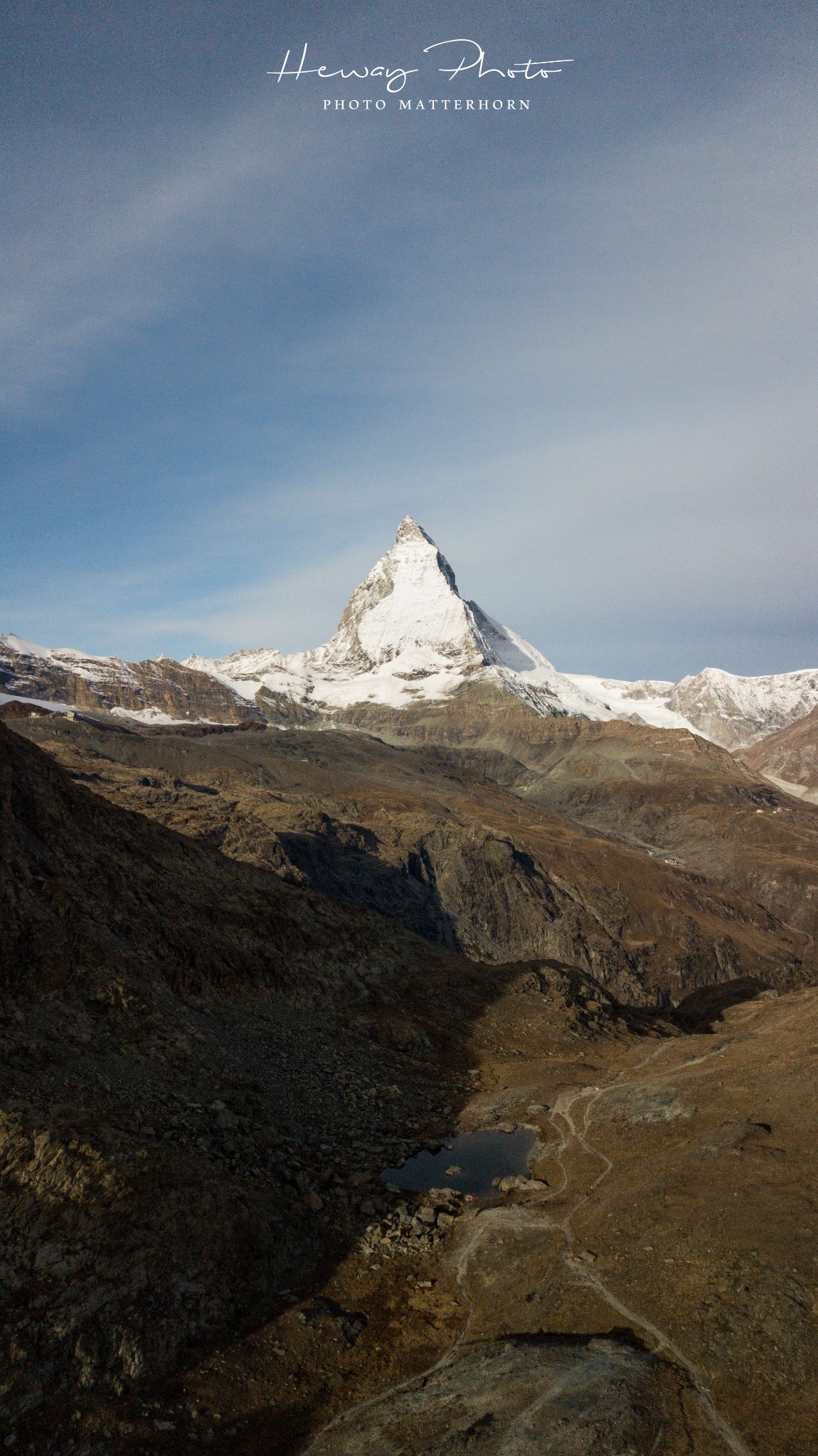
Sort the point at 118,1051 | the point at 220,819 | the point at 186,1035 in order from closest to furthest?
the point at 118,1051 → the point at 186,1035 → the point at 220,819

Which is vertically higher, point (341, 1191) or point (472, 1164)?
point (341, 1191)

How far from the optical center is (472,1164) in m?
29.8

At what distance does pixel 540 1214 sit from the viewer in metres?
24.2

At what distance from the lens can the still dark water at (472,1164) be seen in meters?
27.9

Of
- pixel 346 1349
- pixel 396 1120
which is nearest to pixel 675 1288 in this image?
pixel 346 1349

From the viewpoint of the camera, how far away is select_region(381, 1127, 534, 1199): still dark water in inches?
1097

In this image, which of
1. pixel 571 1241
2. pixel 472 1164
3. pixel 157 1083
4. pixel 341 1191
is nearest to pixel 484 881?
pixel 472 1164

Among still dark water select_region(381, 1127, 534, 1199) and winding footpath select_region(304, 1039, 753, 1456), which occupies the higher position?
winding footpath select_region(304, 1039, 753, 1456)

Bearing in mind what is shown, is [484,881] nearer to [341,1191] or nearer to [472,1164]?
[472,1164]

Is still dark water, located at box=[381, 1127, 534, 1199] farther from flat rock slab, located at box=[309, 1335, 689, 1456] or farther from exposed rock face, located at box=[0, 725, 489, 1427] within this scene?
flat rock slab, located at box=[309, 1335, 689, 1456]

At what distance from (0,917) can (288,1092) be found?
12.6 metres

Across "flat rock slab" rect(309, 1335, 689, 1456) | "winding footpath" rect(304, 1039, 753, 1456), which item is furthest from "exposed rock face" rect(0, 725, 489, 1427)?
"flat rock slab" rect(309, 1335, 689, 1456)

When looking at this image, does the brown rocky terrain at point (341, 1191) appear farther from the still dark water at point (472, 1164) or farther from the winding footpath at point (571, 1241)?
the still dark water at point (472, 1164)

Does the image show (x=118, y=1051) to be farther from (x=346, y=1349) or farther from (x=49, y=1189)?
(x=346, y=1349)
